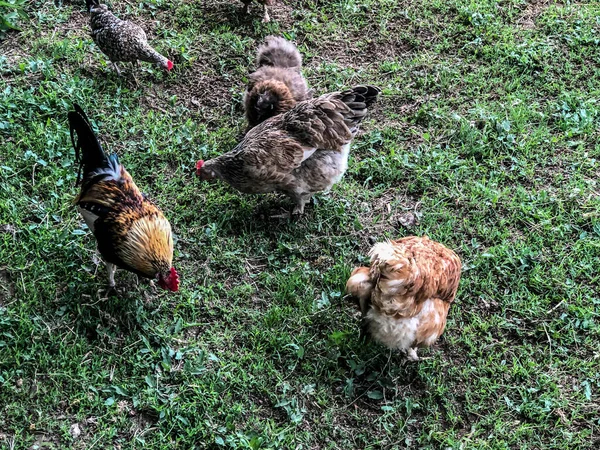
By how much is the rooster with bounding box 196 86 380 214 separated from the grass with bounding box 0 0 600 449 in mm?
374

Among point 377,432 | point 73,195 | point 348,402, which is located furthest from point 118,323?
point 377,432

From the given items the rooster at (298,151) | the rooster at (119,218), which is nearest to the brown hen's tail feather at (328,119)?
the rooster at (298,151)

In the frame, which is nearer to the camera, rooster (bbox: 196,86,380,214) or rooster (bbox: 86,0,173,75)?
rooster (bbox: 196,86,380,214)

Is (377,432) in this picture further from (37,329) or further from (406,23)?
(406,23)

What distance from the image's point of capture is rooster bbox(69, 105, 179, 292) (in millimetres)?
3914

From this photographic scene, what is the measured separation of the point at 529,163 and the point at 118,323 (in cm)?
440

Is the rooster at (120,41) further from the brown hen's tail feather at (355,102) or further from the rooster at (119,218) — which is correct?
the brown hen's tail feather at (355,102)

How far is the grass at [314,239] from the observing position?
12.7 feet

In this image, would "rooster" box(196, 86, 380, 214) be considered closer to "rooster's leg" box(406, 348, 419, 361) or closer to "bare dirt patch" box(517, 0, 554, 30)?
"rooster's leg" box(406, 348, 419, 361)

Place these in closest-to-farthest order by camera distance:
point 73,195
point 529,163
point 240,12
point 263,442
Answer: point 263,442
point 73,195
point 529,163
point 240,12

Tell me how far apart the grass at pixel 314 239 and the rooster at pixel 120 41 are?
12.5 inches

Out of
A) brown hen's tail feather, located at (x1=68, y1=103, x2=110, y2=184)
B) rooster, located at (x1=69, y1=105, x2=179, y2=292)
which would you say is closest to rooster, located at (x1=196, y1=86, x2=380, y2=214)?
rooster, located at (x1=69, y1=105, x2=179, y2=292)

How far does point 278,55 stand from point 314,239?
2.19m

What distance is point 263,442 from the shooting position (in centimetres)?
370
